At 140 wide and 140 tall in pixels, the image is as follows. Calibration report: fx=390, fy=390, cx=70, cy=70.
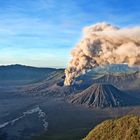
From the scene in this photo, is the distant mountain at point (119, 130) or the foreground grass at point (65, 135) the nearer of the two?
the distant mountain at point (119, 130)

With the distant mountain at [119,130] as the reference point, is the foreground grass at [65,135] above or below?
below

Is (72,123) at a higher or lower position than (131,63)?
lower

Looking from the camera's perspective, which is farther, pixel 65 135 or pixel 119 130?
pixel 65 135

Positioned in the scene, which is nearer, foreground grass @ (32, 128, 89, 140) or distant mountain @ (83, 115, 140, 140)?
distant mountain @ (83, 115, 140, 140)

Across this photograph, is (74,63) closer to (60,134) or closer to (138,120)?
(138,120)

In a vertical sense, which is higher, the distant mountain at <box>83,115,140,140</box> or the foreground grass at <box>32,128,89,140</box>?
the distant mountain at <box>83,115,140,140</box>

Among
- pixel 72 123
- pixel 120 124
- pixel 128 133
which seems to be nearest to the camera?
pixel 128 133

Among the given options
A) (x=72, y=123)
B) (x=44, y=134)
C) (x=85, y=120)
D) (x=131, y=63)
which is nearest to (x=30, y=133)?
(x=44, y=134)

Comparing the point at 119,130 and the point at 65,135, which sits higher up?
the point at 119,130
